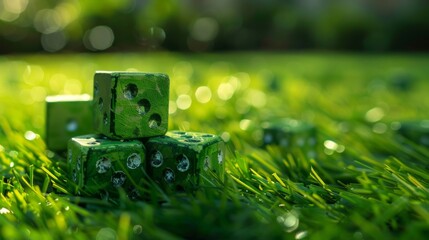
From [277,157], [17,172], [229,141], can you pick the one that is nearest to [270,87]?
[229,141]

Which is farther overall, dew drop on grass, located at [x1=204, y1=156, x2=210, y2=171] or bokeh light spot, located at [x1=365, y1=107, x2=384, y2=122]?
bokeh light spot, located at [x1=365, y1=107, x2=384, y2=122]

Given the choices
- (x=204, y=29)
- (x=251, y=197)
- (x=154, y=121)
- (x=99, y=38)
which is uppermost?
(x=204, y=29)

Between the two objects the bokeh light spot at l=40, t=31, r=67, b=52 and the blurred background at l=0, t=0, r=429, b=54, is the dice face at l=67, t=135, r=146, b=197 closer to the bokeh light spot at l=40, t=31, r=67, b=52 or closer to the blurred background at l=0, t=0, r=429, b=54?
the blurred background at l=0, t=0, r=429, b=54

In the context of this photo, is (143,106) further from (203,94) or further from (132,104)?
(203,94)

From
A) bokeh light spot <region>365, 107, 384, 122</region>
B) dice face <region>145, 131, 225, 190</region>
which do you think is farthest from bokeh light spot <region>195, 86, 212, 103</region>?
dice face <region>145, 131, 225, 190</region>

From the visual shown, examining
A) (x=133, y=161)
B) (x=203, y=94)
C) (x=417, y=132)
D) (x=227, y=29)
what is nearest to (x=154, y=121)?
(x=133, y=161)

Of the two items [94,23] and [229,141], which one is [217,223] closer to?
[229,141]
